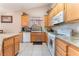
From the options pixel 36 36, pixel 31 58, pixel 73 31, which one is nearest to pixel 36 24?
pixel 36 36

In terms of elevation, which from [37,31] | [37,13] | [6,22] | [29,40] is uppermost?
[37,13]

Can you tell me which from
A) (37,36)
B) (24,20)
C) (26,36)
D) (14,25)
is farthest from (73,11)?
(14,25)

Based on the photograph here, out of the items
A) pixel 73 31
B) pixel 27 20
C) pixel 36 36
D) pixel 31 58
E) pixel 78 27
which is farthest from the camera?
pixel 27 20

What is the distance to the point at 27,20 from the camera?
852 centimetres

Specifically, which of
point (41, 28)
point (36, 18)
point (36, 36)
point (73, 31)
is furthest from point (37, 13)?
point (73, 31)

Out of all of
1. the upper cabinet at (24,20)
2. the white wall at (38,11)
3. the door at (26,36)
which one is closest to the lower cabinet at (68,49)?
the door at (26,36)

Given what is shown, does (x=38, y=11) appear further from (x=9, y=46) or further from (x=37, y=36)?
(x=9, y=46)

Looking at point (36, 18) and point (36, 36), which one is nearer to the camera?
point (36, 36)

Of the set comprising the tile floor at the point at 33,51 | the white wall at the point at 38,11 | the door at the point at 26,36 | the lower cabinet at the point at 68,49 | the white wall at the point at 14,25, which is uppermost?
the white wall at the point at 38,11

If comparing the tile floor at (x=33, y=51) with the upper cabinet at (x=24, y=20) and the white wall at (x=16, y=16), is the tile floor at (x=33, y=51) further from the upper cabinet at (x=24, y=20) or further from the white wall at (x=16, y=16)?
the white wall at (x=16, y=16)

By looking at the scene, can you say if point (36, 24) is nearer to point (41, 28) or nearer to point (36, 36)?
point (41, 28)

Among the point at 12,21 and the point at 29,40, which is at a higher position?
the point at 12,21

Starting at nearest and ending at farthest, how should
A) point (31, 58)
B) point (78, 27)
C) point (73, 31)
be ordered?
point (31, 58)
point (78, 27)
point (73, 31)

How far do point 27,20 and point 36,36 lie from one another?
126 cm
